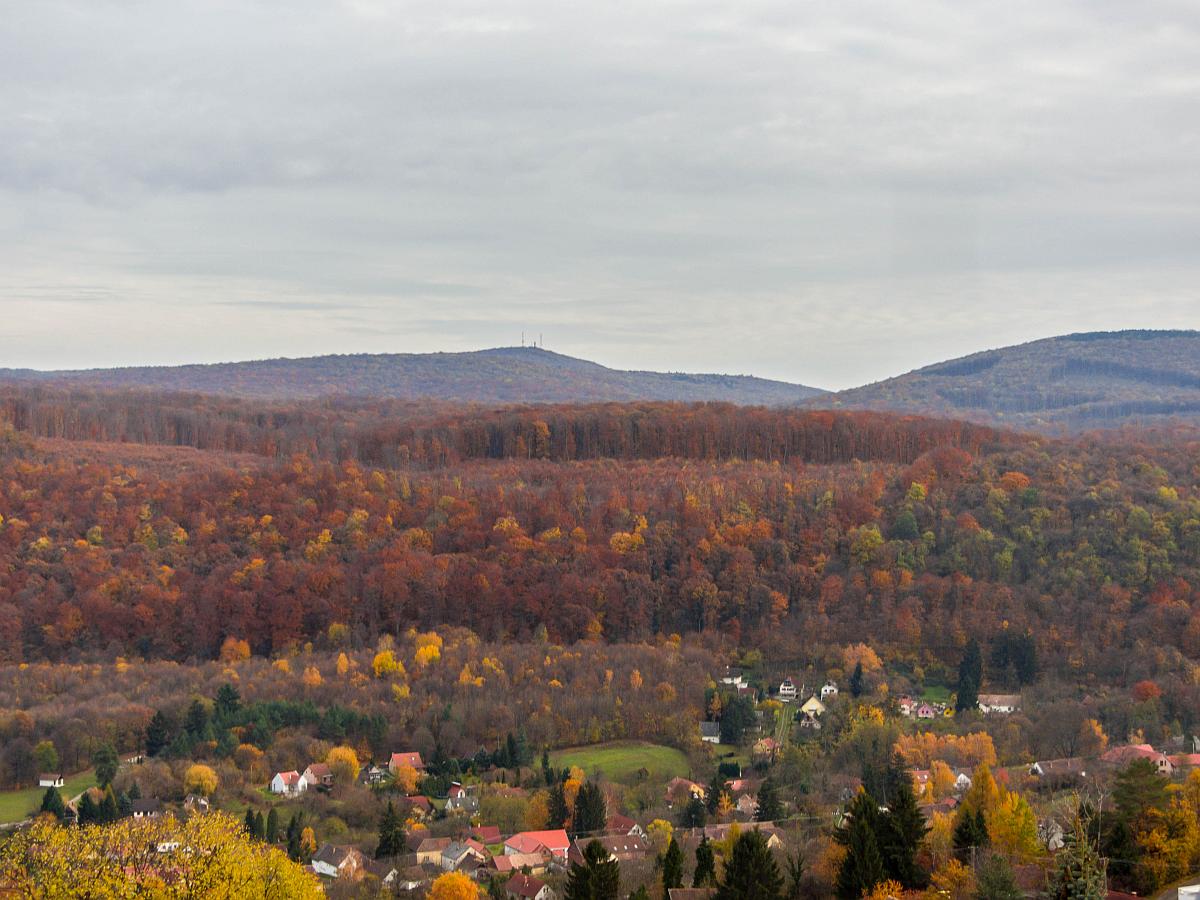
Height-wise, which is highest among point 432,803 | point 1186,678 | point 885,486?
point 885,486

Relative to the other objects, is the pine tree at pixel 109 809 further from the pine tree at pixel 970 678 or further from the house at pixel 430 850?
the pine tree at pixel 970 678

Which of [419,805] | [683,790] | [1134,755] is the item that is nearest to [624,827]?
[683,790]

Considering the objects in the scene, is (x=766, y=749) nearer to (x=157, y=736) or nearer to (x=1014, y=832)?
(x=1014, y=832)

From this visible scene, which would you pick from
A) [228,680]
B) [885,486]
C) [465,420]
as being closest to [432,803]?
[228,680]

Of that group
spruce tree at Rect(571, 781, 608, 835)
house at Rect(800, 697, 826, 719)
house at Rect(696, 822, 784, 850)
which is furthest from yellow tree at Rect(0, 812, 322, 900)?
house at Rect(800, 697, 826, 719)

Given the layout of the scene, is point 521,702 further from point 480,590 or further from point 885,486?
point 885,486

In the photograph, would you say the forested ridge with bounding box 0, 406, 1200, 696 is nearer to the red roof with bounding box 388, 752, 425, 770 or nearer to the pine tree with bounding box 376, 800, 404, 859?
the red roof with bounding box 388, 752, 425, 770
